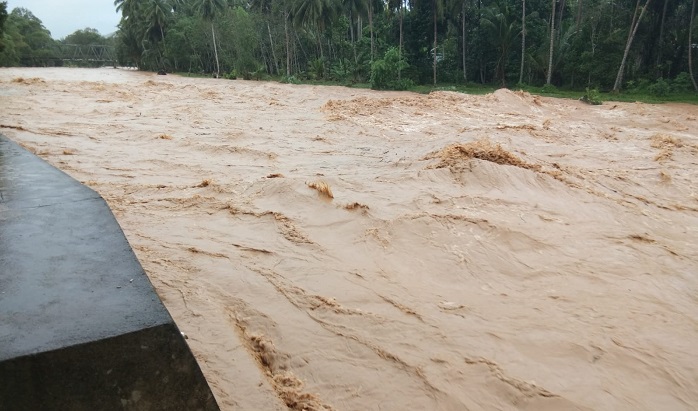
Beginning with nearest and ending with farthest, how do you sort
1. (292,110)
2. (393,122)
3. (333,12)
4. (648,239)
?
1. (648,239)
2. (393,122)
3. (292,110)
4. (333,12)

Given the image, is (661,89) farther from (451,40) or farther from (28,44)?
(28,44)

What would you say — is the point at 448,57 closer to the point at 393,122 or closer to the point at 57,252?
the point at 393,122

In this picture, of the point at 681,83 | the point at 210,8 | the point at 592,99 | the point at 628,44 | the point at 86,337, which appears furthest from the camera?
the point at 210,8

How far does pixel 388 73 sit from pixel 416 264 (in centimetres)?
2222

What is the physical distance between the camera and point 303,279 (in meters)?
3.64

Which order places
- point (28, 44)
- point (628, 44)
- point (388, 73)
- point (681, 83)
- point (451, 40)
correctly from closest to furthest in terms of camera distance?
point (681, 83) < point (628, 44) < point (388, 73) < point (451, 40) < point (28, 44)

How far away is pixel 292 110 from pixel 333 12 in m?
17.5

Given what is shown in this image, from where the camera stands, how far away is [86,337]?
131cm

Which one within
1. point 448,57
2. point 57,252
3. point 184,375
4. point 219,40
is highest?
point 219,40

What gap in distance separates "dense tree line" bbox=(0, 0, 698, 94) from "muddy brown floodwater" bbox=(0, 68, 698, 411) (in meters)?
16.0

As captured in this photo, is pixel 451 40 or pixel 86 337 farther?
pixel 451 40

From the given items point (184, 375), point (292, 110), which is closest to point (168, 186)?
point (184, 375)

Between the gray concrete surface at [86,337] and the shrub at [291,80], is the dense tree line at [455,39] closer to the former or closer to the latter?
the shrub at [291,80]

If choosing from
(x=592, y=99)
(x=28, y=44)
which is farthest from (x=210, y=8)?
(x=28, y=44)
